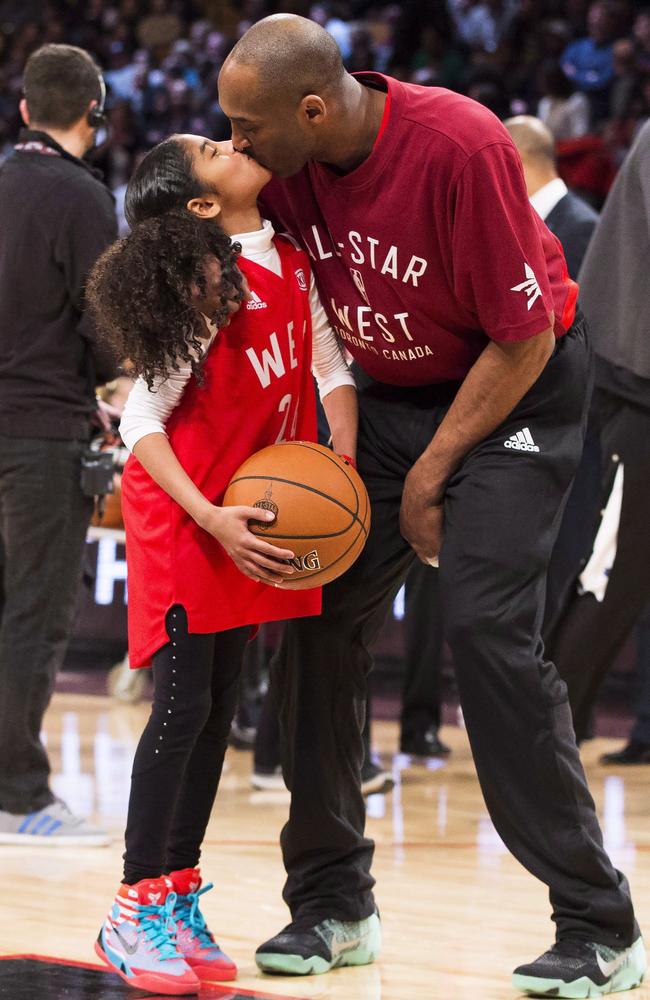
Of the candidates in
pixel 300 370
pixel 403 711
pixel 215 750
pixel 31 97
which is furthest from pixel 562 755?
pixel 403 711

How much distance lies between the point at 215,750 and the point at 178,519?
54 centimetres

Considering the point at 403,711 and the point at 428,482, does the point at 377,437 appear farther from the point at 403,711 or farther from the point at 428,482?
the point at 403,711

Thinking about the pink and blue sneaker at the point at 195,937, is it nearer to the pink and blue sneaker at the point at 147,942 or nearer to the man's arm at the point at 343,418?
the pink and blue sneaker at the point at 147,942

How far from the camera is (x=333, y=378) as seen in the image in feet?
11.0

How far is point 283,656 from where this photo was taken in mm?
3338

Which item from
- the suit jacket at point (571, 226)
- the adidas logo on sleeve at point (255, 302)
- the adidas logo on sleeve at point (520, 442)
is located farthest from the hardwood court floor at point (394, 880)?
the suit jacket at point (571, 226)

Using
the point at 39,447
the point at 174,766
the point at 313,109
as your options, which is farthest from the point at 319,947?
the point at 39,447

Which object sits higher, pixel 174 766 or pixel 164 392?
pixel 164 392

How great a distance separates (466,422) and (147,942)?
4.07 ft

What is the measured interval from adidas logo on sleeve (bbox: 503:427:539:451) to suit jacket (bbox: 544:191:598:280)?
2.69 metres

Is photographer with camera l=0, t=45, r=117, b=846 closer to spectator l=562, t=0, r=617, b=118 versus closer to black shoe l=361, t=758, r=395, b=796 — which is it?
black shoe l=361, t=758, r=395, b=796

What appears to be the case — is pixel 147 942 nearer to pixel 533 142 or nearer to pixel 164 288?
pixel 164 288

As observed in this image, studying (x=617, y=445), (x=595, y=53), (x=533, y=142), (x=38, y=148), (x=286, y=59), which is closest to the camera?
(x=286, y=59)

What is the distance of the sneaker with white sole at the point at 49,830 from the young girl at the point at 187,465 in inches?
52.6
